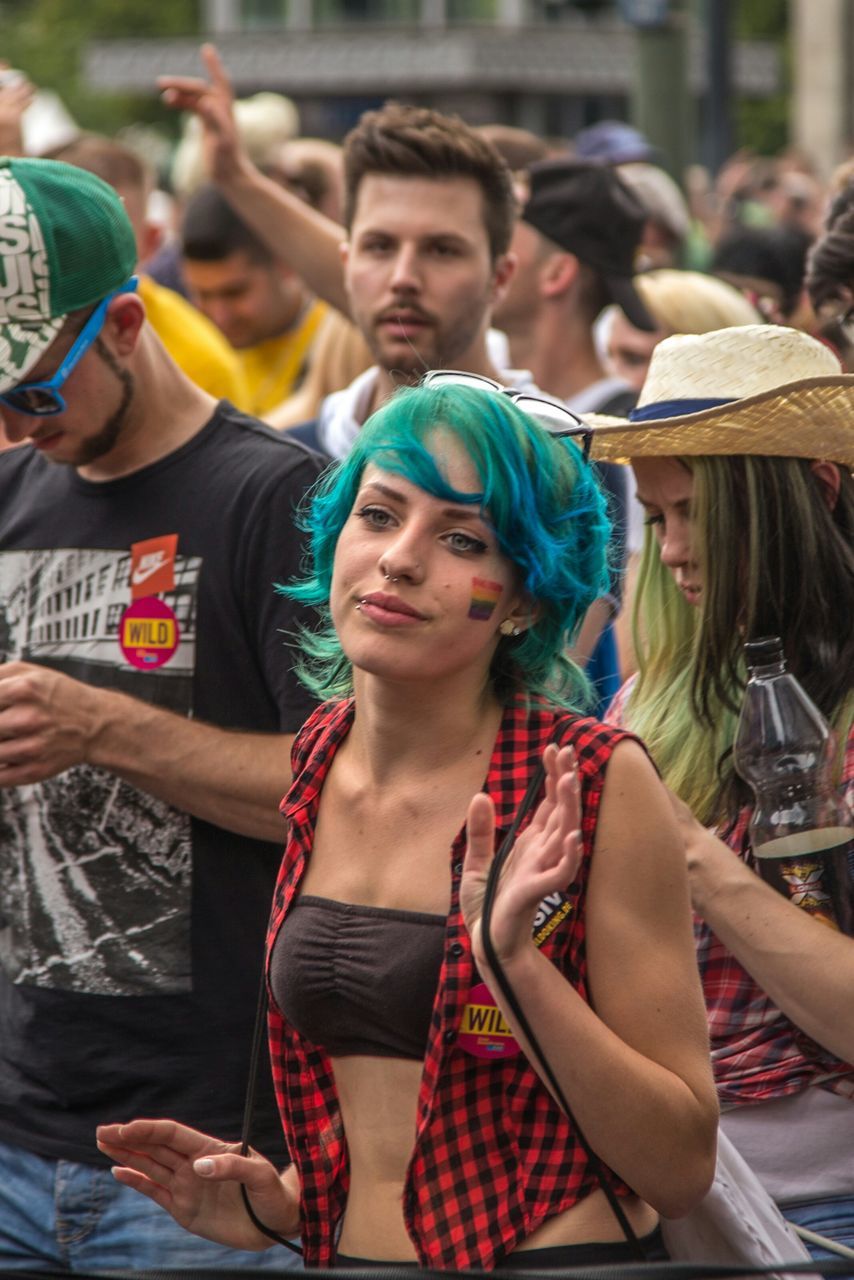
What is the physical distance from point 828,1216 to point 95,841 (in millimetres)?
1349

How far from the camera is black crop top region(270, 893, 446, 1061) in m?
2.47

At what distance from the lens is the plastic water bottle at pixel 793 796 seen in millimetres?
2807

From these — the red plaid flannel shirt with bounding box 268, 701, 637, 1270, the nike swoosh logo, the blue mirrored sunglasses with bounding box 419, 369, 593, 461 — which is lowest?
the red plaid flannel shirt with bounding box 268, 701, 637, 1270

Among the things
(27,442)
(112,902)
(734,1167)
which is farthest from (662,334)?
(734,1167)

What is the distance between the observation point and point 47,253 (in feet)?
10.8

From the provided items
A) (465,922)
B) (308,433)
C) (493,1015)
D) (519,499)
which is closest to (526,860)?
(465,922)

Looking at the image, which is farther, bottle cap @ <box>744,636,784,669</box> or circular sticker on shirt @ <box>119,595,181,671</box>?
circular sticker on shirt @ <box>119,595,181,671</box>

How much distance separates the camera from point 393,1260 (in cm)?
250

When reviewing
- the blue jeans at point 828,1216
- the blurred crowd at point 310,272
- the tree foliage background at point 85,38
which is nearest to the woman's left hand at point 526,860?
the blue jeans at point 828,1216

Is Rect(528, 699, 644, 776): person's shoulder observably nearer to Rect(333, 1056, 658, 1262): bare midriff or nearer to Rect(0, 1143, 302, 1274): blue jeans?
Rect(333, 1056, 658, 1262): bare midriff

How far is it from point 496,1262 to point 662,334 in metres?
3.94

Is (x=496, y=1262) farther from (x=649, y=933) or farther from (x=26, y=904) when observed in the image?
(x=26, y=904)

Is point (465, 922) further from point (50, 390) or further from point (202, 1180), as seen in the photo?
point (50, 390)

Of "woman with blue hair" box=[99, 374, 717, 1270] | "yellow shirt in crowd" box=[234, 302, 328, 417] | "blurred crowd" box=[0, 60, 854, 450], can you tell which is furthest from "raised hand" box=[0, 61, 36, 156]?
"woman with blue hair" box=[99, 374, 717, 1270]
